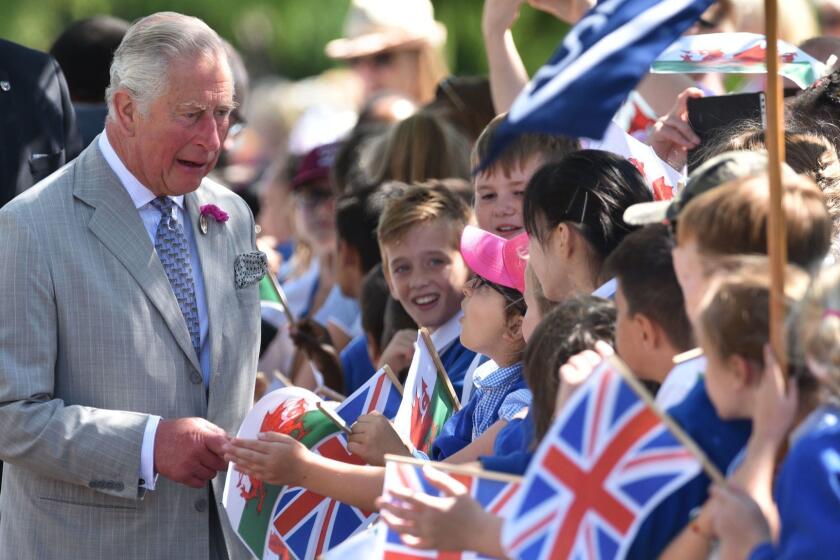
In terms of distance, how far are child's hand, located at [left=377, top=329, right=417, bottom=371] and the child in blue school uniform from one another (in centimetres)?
255

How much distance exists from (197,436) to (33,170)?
4.96 ft

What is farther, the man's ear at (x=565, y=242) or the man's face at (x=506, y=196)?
the man's face at (x=506, y=196)

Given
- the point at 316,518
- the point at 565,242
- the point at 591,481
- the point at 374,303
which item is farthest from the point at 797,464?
the point at 374,303

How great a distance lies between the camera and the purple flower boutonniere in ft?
13.4

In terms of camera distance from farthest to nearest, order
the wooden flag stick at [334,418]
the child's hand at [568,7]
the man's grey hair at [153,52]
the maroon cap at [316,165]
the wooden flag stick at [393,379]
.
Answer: the maroon cap at [316,165], the child's hand at [568,7], the wooden flag stick at [393,379], the man's grey hair at [153,52], the wooden flag stick at [334,418]

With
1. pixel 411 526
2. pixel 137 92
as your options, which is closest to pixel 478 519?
pixel 411 526

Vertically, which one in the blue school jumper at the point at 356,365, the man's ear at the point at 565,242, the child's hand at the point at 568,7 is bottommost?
the blue school jumper at the point at 356,365

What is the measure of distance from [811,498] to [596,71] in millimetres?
920

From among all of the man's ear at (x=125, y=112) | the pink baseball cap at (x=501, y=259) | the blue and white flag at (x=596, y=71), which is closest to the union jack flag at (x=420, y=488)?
the blue and white flag at (x=596, y=71)

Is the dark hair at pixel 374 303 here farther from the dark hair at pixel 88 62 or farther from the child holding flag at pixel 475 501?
the child holding flag at pixel 475 501

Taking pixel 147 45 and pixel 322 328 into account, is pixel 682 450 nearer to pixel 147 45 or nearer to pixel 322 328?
pixel 147 45

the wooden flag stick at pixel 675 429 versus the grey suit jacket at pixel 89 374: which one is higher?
the wooden flag stick at pixel 675 429

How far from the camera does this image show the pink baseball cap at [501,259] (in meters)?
4.15

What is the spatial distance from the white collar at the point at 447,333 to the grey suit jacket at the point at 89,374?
1.08m
